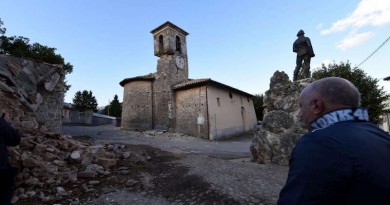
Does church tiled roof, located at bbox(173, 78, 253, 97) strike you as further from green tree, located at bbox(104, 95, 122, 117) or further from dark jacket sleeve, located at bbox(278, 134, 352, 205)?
green tree, located at bbox(104, 95, 122, 117)

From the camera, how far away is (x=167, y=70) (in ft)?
80.6

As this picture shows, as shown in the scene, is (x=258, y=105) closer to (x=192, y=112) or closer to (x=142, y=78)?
(x=192, y=112)

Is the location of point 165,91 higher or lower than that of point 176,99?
higher

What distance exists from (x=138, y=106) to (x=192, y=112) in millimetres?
5577

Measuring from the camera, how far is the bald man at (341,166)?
1.31m

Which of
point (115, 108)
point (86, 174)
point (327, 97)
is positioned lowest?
point (86, 174)

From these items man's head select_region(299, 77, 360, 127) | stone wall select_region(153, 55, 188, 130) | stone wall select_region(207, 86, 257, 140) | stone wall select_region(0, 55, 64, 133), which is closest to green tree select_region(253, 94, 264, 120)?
stone wall select_region(207, 86, 257, 140)

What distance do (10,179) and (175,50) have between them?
2231 centimetres

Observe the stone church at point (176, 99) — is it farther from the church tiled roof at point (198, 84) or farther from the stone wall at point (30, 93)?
the stone wall at point (30, 93)

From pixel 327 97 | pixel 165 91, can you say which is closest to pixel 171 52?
pixel 165 91

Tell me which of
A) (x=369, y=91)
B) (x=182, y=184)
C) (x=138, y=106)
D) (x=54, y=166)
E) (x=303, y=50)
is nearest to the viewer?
(x=182, y=184)

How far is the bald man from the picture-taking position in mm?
1311

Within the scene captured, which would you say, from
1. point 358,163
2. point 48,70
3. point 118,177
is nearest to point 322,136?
point 358,163

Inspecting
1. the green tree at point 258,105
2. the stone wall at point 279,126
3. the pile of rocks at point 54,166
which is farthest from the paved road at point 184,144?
the green tree at point 258,105
